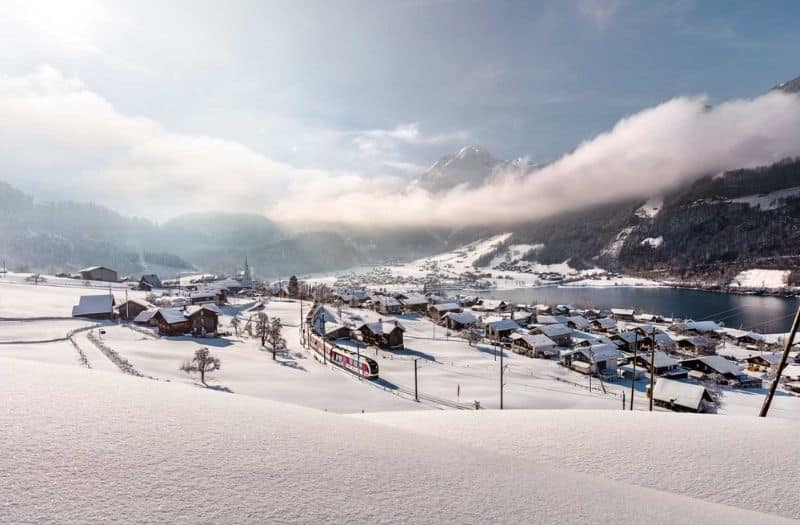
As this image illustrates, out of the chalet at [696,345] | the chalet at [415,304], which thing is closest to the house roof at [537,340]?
the chalet at [696,345]

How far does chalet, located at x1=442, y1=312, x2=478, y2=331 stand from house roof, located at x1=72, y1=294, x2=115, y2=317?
57270 millimetres

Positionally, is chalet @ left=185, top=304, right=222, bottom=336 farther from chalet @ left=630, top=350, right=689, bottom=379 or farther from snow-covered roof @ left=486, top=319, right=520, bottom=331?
chalet @ left=630, top=350, right=689, bottom=379

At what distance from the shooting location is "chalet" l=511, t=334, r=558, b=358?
5400 centimetres

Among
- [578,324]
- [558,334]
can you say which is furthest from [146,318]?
[578,324]

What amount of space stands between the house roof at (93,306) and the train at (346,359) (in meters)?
34.7

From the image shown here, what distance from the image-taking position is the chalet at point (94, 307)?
51.8m

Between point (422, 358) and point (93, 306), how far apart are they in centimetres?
4941

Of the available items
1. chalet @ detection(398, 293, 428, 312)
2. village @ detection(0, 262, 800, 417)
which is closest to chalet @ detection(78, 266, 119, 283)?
village @ detection(0, 262, 800, 417)

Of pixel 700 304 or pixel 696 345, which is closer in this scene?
pixel 696 345

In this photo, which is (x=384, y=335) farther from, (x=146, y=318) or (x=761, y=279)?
(x=761, y=279)

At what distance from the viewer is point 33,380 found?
6027 millimetres

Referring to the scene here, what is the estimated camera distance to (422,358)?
44344 mm

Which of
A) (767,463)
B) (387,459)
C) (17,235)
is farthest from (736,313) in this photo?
(17,235)

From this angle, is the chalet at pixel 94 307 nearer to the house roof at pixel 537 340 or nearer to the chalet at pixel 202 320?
the chalet at pixel 202 320
